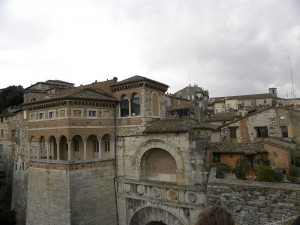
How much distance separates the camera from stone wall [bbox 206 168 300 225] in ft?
37.3

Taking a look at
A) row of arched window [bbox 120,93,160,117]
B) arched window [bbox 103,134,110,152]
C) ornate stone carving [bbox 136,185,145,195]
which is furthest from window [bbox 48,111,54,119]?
ornate stone carving [bbox 136,185,145,195]

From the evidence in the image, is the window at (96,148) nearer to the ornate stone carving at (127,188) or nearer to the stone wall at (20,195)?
the ornate stone carving at (127,188)

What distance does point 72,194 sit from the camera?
50.5ft

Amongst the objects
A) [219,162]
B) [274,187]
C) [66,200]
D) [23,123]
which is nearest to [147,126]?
[219,162]

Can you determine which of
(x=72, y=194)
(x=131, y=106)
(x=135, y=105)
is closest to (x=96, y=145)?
(x=131, y=106)

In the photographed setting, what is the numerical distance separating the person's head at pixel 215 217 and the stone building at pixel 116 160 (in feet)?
39.8

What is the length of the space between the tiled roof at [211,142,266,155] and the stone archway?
15.3ft

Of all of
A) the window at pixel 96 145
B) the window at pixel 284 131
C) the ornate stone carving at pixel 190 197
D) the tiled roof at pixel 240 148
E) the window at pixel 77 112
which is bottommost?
the ornate stone carving at pixel 190 197

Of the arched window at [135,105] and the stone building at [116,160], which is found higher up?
the arched window at [135,105]

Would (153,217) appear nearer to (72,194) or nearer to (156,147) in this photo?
(156,147)

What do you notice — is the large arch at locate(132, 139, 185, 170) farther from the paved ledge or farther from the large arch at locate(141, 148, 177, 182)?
the paved ledge

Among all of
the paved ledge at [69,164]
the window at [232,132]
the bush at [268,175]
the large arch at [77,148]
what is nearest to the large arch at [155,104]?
the paved ledge at [69,164]

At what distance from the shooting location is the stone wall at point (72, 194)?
15507 millimetres

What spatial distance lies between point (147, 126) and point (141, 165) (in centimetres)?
260
